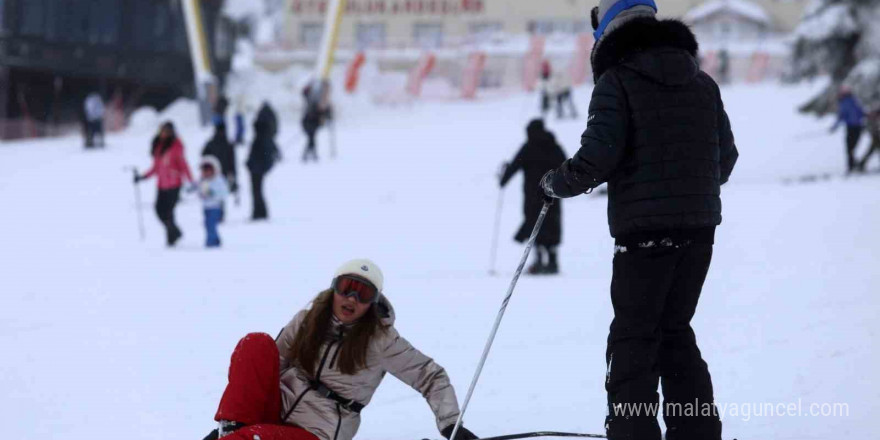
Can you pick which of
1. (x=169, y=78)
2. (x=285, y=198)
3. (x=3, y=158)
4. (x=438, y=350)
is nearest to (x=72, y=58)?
(x=169, y=78)

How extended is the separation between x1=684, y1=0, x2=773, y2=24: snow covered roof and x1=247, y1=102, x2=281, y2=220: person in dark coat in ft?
130

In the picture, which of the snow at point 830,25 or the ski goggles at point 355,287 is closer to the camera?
the ski goggles at point 355,287

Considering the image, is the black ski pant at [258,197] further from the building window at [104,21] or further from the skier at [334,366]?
the building window at [104,21]

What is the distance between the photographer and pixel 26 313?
24.8 feet

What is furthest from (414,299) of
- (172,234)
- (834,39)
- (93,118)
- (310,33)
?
(310,33)

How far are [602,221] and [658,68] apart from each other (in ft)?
36.5

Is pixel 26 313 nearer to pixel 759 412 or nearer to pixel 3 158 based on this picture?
pixel 759 412

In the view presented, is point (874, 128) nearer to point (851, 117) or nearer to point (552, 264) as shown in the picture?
point (851, 117)

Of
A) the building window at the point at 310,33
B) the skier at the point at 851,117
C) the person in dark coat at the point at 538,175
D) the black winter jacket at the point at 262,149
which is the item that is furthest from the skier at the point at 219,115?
the building window at the point at 310,33

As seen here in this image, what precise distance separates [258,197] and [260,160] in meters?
0.54

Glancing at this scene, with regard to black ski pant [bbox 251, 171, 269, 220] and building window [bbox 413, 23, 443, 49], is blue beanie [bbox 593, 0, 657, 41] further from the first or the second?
building window [bbox 413, 23, 443, 49]

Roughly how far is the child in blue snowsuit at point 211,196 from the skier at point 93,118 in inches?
475

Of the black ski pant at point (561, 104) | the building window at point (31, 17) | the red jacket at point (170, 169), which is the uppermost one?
the building window at point (31, 17)

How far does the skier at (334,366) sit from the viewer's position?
3.49m
